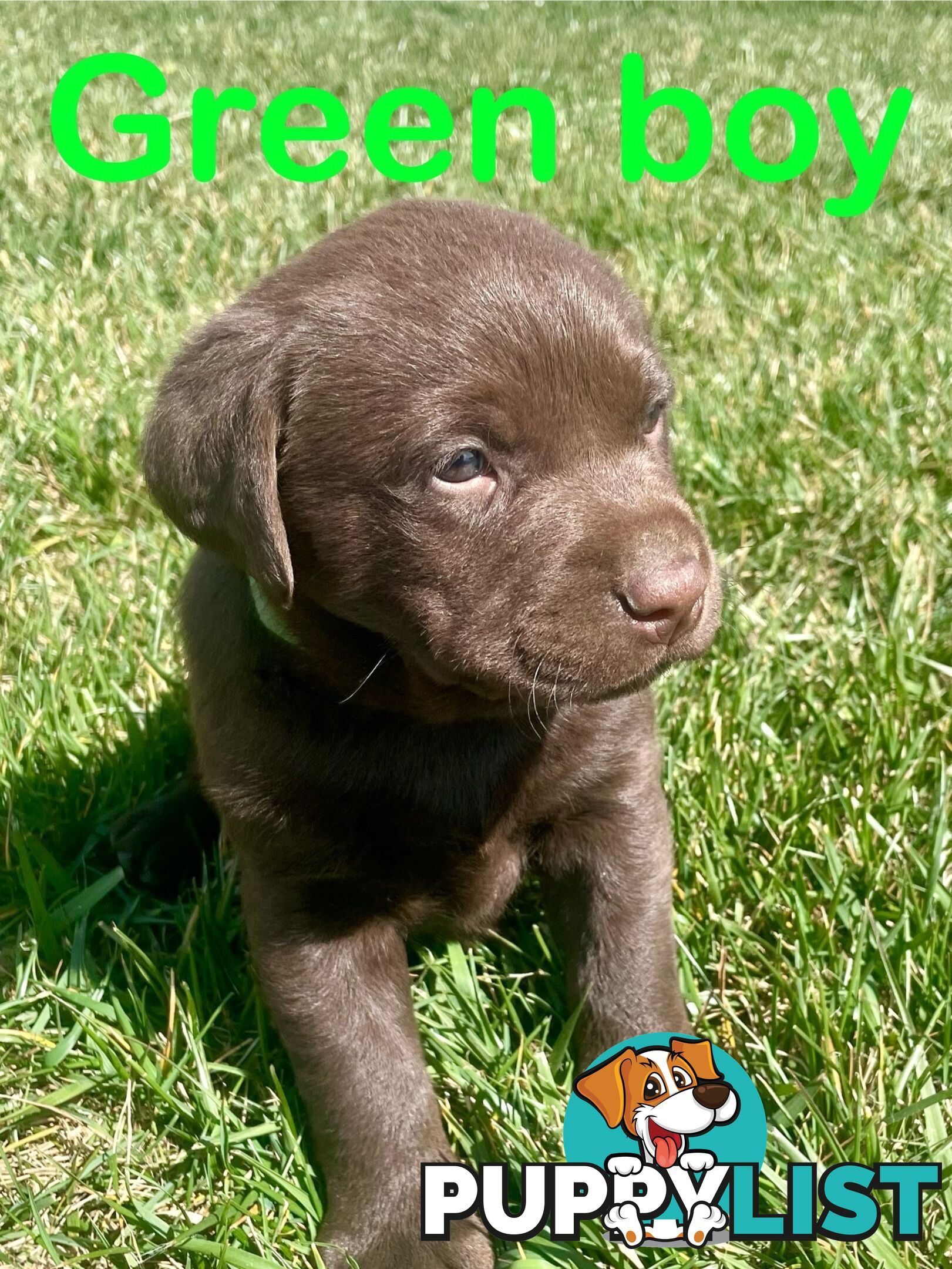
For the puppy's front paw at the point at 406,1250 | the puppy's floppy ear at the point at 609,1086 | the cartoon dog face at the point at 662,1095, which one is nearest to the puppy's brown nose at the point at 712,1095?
the cartoon dog face at the point at 662,1095

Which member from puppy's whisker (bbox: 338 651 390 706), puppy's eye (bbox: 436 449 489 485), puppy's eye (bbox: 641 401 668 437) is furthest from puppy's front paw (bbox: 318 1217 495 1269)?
puppy's eye (bbox: 641 401 668 437)

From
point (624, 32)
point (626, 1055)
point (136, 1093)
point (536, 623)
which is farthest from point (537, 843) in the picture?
point (624, 32)

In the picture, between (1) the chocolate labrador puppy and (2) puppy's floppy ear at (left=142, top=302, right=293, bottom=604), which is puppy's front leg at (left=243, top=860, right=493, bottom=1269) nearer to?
(1) the chocolate labrador puppy

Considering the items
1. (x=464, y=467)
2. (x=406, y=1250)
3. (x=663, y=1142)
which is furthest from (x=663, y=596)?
(x=406, y=1250)

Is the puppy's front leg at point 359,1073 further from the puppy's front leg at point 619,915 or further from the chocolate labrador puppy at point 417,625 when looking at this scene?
the puppy's front leg at point 619,915

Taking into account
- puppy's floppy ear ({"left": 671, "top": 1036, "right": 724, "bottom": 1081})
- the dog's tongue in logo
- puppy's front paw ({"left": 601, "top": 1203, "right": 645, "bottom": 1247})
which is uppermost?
puppy's floppy ear ({"left": 671, "top": 1036, "right": 724, "bottom": 1081})

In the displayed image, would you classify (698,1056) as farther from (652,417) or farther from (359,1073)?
(652,417)

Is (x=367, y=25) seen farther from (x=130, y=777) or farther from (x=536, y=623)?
(x=536, y=623)
